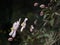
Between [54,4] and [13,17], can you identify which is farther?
[13,17]

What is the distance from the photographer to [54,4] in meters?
1.93

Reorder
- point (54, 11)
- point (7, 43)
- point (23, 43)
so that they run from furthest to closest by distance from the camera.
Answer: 1. point (7, 43)
2. point (23, 43)
3. point (54, 11)

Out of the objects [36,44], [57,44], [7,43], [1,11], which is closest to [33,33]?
[36,44]

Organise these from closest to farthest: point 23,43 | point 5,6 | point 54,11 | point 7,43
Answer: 1. point 54,11
2. point 23,43
3. point 7,43
4. point 5,6

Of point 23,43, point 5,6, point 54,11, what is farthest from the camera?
point 5,6

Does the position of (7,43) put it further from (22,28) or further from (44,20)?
(44,20)

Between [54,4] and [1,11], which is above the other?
[1,11]

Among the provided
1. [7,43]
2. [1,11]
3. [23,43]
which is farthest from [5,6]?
[23,43]

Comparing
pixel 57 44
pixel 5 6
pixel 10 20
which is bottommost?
pixel 57 44

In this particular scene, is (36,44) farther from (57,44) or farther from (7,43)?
(7,43)

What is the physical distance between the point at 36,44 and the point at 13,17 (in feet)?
1.48

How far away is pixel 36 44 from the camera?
1.98m

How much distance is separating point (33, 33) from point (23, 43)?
14cm

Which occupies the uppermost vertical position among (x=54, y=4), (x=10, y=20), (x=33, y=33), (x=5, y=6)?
(x=5, y=6)
